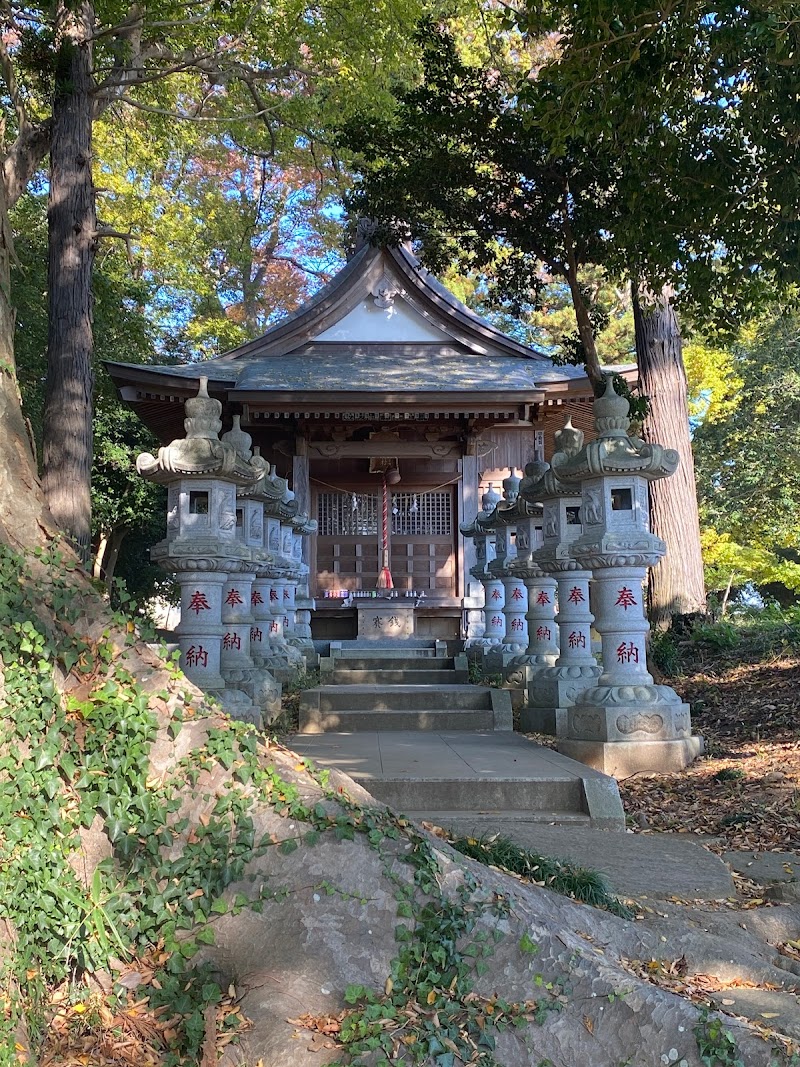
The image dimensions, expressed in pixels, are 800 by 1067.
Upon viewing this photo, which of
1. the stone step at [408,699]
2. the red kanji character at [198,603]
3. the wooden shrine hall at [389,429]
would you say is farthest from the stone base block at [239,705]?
the wooden shrine hall at [389,429]

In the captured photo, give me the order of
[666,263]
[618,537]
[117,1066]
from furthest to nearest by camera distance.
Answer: [666,263]
[618,537]
[117,1066]

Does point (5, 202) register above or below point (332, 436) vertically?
below

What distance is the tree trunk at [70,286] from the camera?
814 cm

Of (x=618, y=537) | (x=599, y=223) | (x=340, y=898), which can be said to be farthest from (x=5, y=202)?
(x=599, y=223)

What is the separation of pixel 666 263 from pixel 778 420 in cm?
1300

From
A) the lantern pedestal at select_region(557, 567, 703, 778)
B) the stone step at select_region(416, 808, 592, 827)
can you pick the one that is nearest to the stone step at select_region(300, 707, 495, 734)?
the lantern pedestal at select_region(557, 567, 703, 778)

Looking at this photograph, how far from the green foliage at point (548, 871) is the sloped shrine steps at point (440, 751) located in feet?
4.86

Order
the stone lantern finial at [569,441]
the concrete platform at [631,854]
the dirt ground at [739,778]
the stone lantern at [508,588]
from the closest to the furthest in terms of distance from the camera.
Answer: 1. the concrete platform at [631,854]
2. the dirt ground at [739,778]
3. the stone lantern finial at [569,441]
4. the stone lantern at [508,588]

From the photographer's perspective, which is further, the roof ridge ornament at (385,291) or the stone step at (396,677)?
the roof ridge ornament at (385,291)

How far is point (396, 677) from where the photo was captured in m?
12.0

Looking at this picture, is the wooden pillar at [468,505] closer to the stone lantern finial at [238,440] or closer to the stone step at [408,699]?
the stone step at [408,699]

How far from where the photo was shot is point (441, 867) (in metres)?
3.04

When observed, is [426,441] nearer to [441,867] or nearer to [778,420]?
[778,420]

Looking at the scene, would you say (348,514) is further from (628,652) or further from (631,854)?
(631,854)
